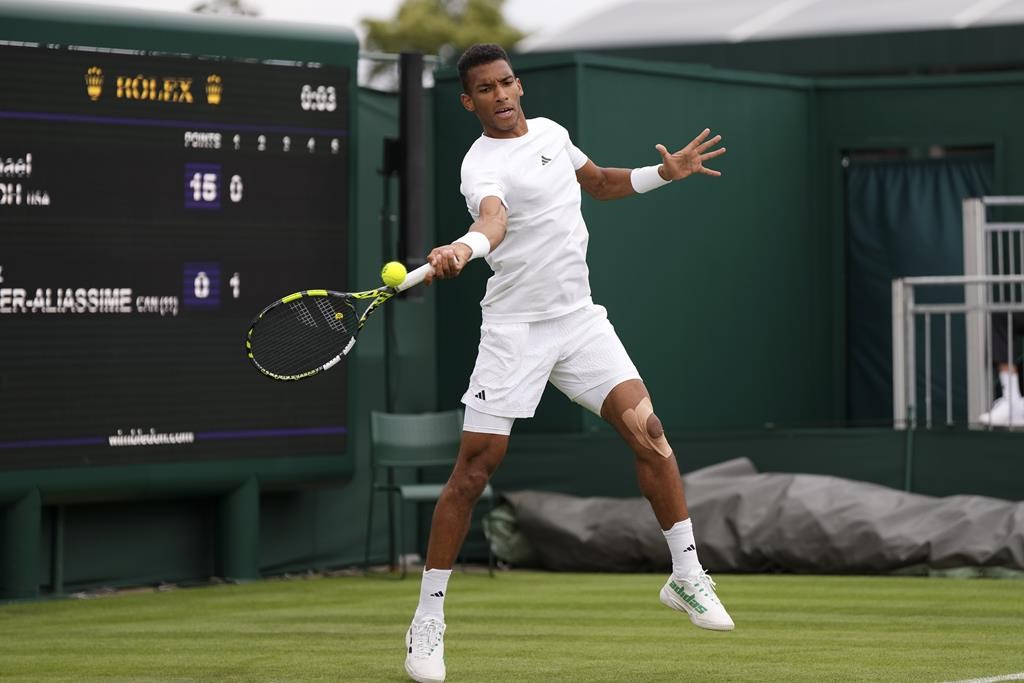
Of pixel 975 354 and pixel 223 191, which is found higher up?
pixel 223 191

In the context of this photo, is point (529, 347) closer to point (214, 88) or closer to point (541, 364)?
point (541, 364)

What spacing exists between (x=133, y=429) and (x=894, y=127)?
6.29 m

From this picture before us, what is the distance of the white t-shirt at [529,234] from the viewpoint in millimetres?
6410

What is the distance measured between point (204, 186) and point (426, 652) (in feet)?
16.5

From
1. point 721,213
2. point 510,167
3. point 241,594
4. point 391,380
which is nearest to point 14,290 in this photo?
point 241,594

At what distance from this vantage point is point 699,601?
249 inches

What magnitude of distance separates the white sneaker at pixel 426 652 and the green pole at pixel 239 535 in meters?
4.75

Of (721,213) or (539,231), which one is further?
(721,213)

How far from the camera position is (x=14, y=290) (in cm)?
988

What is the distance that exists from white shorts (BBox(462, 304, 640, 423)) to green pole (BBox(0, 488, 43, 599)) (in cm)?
435

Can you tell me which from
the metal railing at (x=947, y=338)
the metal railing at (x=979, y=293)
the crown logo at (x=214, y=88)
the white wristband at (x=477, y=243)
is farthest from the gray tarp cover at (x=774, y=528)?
the white wristband at (x=477, y=243)

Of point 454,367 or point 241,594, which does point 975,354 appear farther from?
point 241,594

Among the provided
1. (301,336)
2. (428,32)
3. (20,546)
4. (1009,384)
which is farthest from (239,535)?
(428,32)

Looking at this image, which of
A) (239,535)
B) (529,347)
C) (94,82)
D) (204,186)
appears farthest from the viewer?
(239,535)
